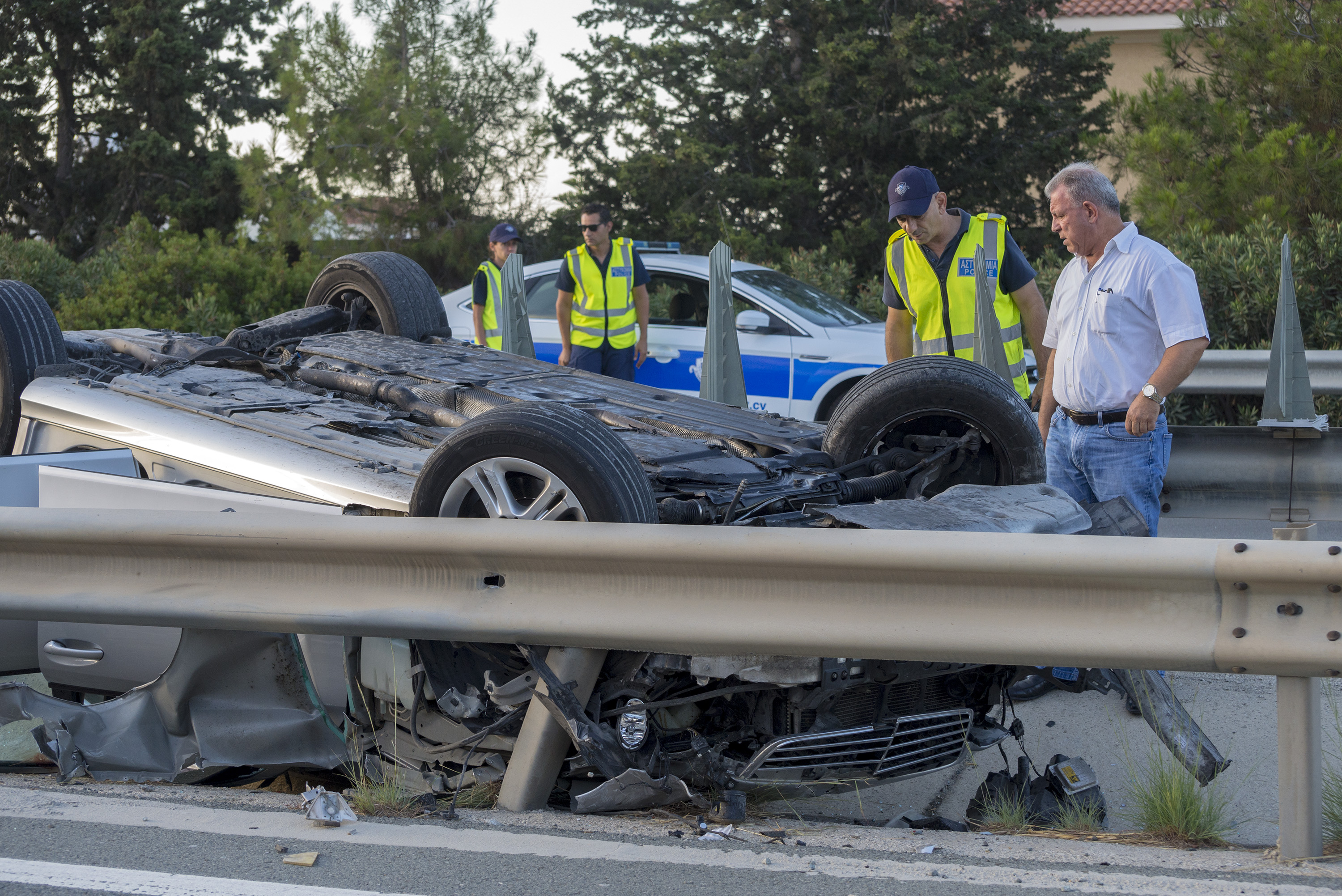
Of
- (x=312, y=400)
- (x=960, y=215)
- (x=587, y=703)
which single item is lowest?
(x=587, y=703)

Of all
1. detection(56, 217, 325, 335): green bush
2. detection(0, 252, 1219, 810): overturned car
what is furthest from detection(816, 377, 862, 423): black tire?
detection(56, 217, 325, 335): green bush

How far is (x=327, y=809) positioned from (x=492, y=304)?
22.9 ft

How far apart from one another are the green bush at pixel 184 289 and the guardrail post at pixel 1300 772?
1270cm

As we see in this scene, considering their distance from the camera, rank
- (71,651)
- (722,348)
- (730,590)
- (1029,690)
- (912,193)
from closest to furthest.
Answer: (730,590)
(71,651)
(1029,690)
(912,193)
(722,348)

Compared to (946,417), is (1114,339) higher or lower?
higher

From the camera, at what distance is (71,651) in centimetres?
367

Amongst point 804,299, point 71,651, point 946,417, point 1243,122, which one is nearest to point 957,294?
point 946,417

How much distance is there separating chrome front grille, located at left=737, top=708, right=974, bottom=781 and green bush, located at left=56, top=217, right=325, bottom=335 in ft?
38.9

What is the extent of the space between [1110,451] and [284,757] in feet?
9.80

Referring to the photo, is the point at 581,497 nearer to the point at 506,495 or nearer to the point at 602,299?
the point at 506,495

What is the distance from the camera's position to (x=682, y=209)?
19.9 metres

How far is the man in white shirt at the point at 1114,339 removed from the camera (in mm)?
4234

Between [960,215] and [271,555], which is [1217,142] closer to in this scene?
[960,215]

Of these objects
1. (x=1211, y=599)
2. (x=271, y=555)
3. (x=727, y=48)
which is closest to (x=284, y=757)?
(x=271, y=555)
